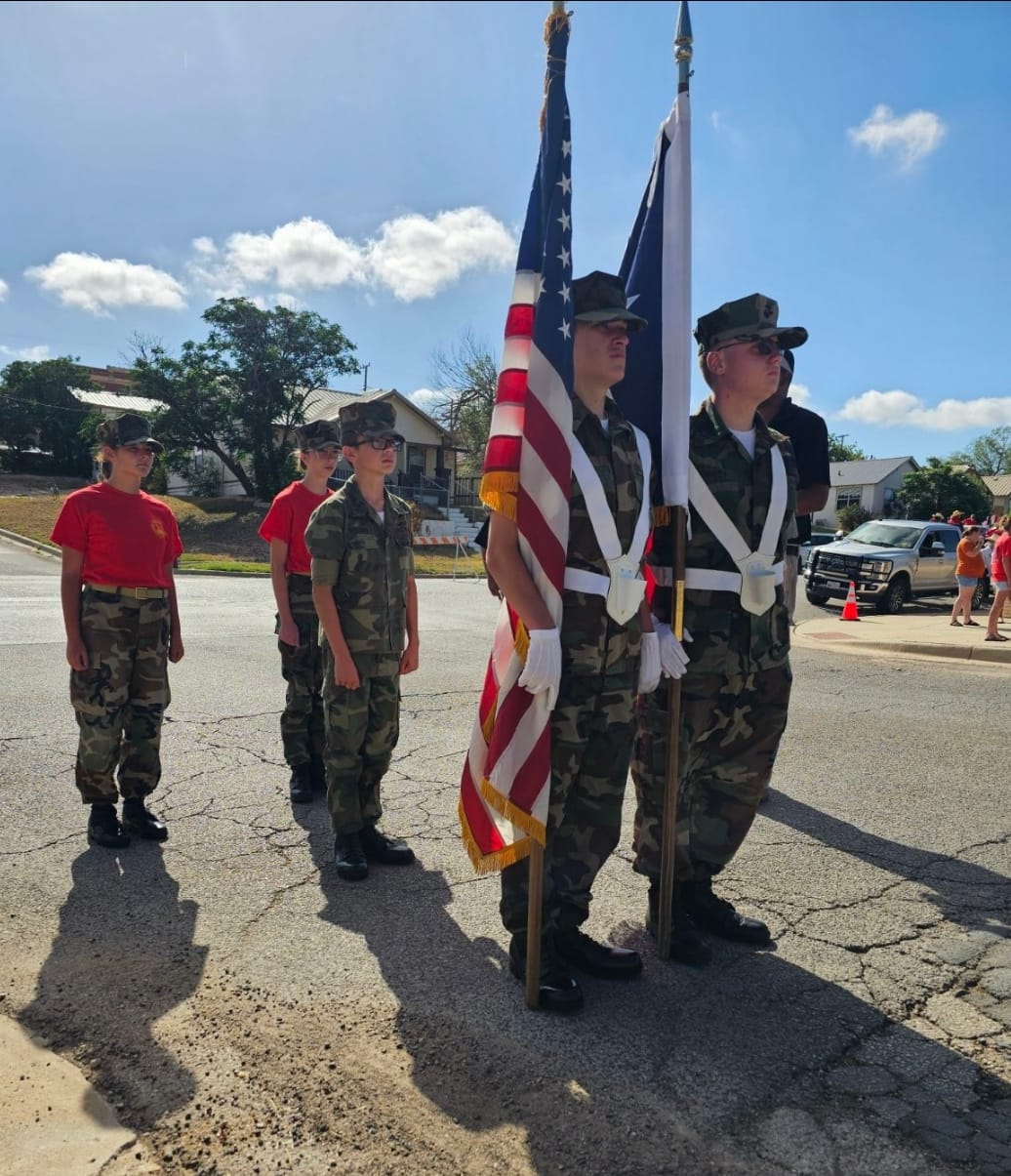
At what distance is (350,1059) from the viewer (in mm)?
2438

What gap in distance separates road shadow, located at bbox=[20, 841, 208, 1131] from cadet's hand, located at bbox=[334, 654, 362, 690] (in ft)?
3.46

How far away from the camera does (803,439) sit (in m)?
4.00

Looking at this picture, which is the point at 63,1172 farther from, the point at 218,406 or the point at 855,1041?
the point at 218,406

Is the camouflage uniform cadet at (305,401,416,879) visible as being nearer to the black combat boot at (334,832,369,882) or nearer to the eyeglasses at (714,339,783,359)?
the black combat boot at (334,832,369,882)

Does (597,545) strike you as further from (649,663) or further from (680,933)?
(680,933)

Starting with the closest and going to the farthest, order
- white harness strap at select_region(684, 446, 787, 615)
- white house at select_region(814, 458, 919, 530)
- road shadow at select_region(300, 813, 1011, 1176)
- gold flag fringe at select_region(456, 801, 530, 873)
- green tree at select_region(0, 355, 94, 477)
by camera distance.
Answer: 1. road shadow at select_region(300, 813, 1011, 1176)
2. gold flag fringe at select_region(456, 801, 530, 873)
3. white harness strap at select_region(684, 446, 787, 615)
4. green tree at select_region(0, 355, 94, 477)
5. white house at select_region(814, 458, 919, 530)

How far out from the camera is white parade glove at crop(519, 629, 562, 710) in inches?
103

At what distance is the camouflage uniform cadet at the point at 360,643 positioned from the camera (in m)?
3.76

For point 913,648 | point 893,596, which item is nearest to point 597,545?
point 913,648

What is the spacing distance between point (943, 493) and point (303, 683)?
60108 mm

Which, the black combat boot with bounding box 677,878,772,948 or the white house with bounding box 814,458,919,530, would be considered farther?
the white house with bounding box 814,458,919,530

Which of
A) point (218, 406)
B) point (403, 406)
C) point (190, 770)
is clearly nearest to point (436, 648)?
point (190, 770)

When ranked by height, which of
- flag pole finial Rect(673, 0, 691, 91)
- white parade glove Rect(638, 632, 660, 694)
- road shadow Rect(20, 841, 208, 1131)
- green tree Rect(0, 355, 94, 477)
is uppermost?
green tree Rect(0, 355, 94, 477)

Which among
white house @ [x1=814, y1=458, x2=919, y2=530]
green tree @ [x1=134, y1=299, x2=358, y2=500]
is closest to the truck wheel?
green tree @ [x1=134, y1=299, x2=358, y2=500]
